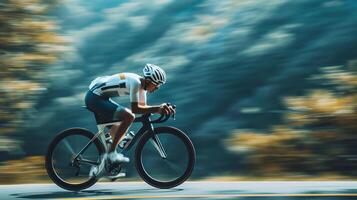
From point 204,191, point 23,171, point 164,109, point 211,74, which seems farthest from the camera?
point 211,74

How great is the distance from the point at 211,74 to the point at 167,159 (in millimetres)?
5561

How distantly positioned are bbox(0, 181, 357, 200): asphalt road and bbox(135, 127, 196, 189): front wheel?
0.47 feet

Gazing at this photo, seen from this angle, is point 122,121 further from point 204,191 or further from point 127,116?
point 204,191

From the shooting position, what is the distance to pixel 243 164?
11.2m

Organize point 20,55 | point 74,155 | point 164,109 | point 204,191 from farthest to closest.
→ point 20,55, point 74,155, point 204,191, point 164,109

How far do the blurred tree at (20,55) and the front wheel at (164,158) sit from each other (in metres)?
4.52

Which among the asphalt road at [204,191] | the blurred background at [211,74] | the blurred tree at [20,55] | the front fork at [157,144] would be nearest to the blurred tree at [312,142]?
the blurred background at [211,74]

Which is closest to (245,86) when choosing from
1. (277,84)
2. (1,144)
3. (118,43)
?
(277,84)

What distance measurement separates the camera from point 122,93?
716cm

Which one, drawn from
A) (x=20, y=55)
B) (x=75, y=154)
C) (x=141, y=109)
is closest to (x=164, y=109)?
(x=141, y=109)

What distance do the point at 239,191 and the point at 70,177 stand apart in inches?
80.3

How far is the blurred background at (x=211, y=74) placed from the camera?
1055 centimetres

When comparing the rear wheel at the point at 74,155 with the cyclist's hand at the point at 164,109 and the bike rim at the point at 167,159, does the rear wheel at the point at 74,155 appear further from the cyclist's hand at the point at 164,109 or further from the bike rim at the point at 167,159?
the cyclist's hand at the point at 164,109

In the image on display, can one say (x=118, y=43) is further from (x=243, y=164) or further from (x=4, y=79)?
(x=243, y=164)
